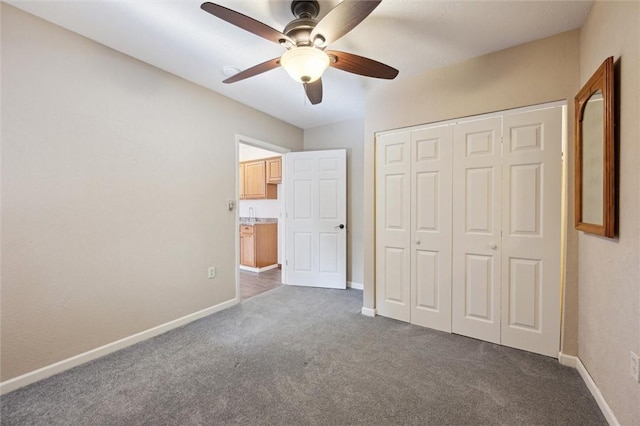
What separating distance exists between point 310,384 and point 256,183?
13.4 ft

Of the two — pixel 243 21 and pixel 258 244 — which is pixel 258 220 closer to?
pixel 258 244

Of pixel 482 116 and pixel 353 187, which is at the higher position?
pixel 482 116

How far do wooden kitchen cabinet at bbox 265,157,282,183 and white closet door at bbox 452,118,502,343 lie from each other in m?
3.16

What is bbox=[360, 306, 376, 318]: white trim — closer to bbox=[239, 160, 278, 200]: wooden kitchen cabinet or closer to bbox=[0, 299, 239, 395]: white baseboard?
bbox=[0, 299, 239, 395]: white baseboard

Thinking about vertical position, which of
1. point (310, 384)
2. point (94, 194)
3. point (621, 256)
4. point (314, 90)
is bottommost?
point (310, 384)

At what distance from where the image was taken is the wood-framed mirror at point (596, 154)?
146cm

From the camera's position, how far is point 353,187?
4.06 meters

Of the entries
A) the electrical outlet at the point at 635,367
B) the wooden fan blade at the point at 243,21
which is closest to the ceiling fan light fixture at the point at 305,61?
the wooden fan blade at the point at 243,21

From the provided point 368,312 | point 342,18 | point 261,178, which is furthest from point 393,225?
point 261,178

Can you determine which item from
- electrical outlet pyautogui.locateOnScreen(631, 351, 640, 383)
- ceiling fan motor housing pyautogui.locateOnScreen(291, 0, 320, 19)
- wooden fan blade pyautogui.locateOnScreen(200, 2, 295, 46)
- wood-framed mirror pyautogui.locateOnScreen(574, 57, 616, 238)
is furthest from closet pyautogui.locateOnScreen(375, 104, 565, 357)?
wooden fan blade pyautogui.locateOnScreen(200, 2, 295, 46)

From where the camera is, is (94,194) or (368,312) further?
(368,312)

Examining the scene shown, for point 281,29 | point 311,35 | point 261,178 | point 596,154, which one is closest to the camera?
point 311,35

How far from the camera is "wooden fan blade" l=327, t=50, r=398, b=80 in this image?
1.72 m

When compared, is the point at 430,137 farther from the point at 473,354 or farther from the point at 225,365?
the point at 225,365
